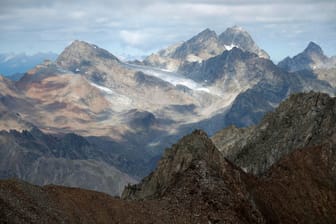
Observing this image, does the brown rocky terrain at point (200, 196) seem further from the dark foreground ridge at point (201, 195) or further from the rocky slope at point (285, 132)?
the rocky slope at point (285, 132)

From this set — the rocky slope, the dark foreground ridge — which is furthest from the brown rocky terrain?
the rocky slope

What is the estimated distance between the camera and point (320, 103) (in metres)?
156

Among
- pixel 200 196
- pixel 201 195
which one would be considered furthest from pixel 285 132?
pixel 200 196

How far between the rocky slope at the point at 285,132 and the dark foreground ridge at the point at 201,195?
712 inches

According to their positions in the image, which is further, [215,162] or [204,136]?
[204,136]

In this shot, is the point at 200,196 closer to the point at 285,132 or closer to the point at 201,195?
the point at 201,195

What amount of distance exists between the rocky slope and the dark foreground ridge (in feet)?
59.3

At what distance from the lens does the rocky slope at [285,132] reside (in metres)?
146

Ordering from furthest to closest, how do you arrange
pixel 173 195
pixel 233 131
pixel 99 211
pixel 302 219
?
pixel 233 131 → pixel 302 219 → pixel 173 195 → pixel 99 211

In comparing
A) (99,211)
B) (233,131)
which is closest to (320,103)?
(233,131)

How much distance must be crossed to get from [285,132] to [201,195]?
73.8 meters

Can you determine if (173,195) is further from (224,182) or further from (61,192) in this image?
(61,192)

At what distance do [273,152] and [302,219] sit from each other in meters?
44.6

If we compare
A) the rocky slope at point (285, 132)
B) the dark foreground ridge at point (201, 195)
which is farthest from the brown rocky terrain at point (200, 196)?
the rocky slope at point (285, 132)
